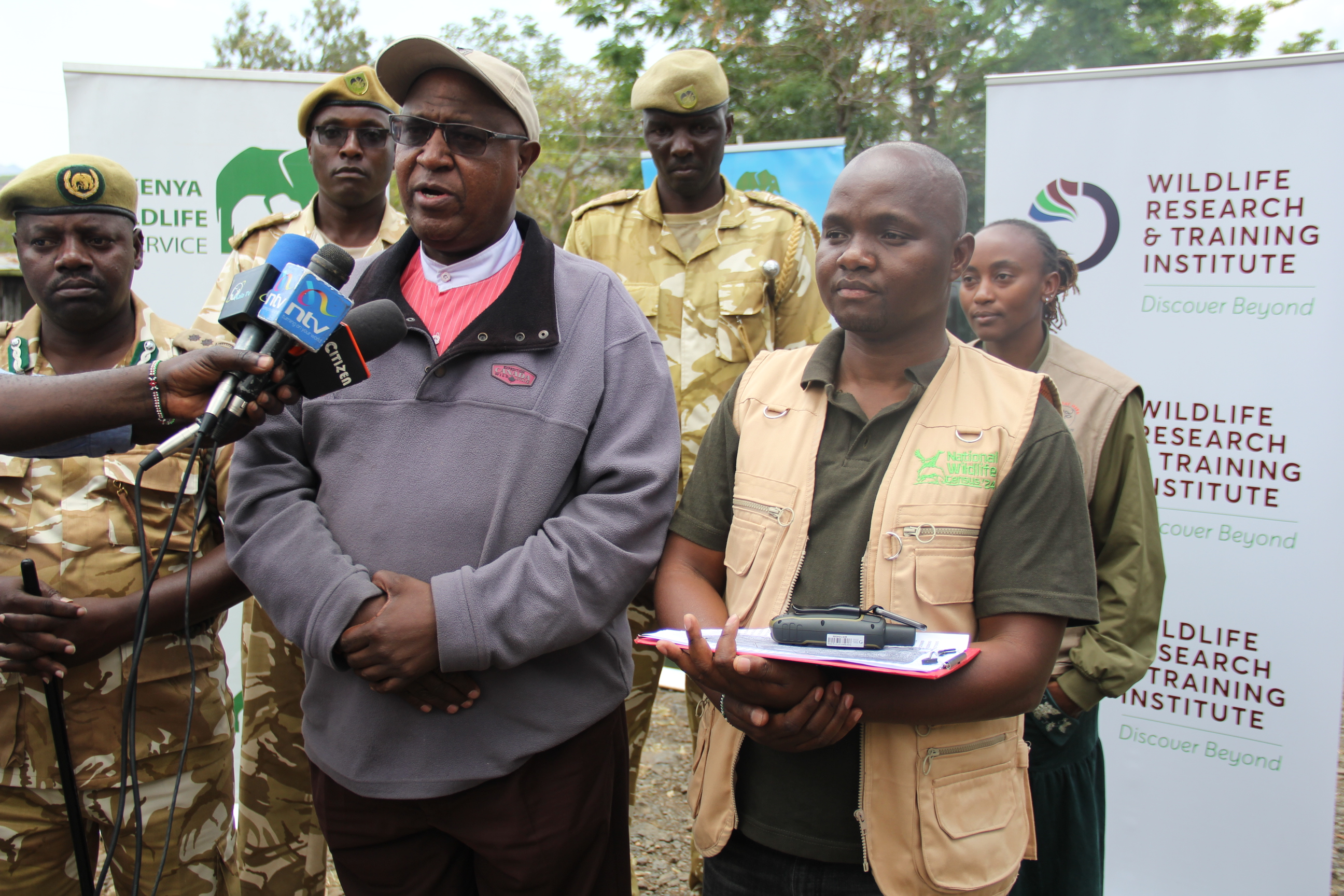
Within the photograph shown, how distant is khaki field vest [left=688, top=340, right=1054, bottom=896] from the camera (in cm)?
176

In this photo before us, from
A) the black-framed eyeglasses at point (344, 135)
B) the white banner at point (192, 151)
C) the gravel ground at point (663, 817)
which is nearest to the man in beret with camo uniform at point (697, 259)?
the gravel ground at point (663, 817)

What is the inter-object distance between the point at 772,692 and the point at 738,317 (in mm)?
2033

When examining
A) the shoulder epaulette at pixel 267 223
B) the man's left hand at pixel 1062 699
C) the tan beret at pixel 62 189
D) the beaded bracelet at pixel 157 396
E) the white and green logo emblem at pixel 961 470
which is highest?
the shoulder epaulette at pixel 267 223

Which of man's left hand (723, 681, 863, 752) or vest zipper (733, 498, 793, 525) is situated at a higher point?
vest zipper (733, 498, 793, 525)

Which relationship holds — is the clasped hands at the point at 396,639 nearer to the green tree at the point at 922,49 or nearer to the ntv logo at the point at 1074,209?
the ntv logo at the point at 1074,209

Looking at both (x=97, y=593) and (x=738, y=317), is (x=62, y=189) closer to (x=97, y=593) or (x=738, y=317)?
(x=97, y=593)

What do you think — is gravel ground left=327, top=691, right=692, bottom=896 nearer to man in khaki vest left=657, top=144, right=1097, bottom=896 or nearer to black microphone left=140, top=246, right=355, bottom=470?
man in khaki vest left=657, top=144, right=1097, bottom=896

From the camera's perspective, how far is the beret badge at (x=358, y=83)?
351cm

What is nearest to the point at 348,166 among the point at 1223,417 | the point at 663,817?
the point at 663,817

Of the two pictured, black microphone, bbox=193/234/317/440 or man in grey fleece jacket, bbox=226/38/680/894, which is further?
man in grey fleece jacket, bbox=226/38/680/894

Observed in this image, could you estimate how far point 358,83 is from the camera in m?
3.52

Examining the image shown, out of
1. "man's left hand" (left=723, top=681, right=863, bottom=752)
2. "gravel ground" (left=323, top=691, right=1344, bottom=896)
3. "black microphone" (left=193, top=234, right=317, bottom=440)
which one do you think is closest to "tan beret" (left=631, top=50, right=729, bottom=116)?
"black microphone" (left=193, top=234, right=317, bottom=440)

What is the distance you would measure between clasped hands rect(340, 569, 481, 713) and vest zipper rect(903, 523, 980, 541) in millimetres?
944

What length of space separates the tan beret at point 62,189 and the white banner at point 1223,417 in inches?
133
